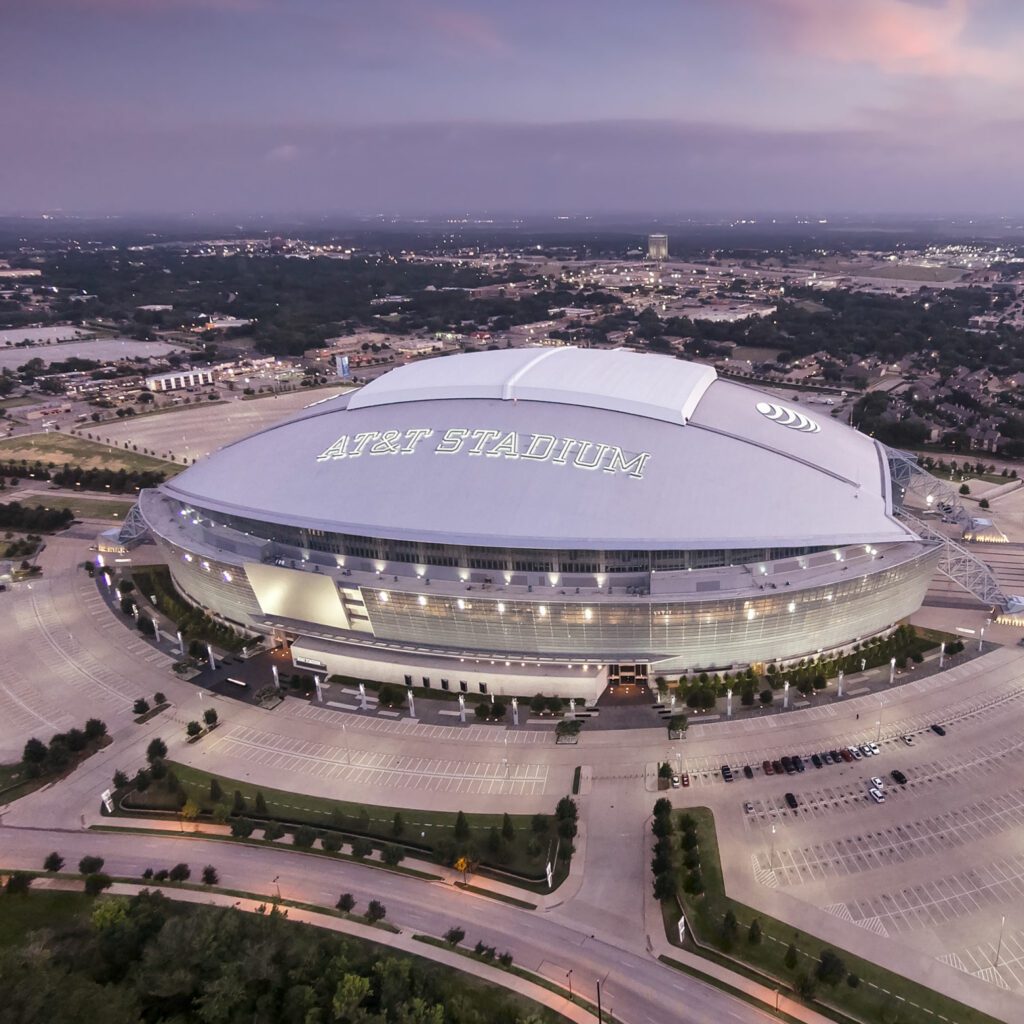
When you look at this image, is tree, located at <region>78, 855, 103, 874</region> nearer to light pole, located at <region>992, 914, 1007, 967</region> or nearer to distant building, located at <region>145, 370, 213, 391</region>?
light pole, located at <region>992, 914, 1007, 967</region>

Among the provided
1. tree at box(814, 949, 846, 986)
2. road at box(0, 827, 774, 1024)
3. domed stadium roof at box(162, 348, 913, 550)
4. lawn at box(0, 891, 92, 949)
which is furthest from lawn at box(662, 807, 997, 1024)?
lawn at box(0, 891, 92, 949)

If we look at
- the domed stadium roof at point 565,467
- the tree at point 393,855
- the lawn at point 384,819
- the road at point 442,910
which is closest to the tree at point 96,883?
the road at point 442,910

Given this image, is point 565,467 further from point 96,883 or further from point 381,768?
point 96,883

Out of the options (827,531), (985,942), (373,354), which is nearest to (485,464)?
(827,531)

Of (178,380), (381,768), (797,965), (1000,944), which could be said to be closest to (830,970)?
(797,965)

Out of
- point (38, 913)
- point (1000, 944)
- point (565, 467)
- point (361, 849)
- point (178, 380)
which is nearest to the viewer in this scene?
point (1000, 944)
